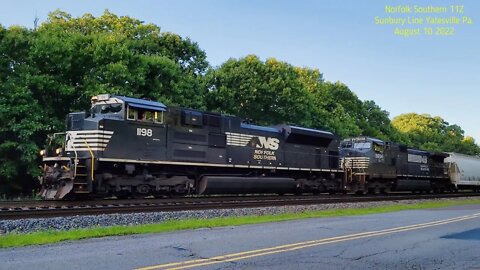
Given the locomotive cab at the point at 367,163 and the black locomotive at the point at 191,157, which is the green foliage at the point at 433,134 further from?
the black locomotive at the point at 191,157

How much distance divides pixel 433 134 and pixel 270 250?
85.5 m

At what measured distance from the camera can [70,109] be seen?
2589cm

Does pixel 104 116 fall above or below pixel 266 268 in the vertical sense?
above

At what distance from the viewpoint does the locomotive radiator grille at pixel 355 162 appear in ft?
94.3

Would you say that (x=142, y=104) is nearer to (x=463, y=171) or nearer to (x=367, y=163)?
(x=367, y=163)

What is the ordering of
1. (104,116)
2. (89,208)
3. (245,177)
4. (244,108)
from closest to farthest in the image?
(89,208) < (104,116) < (245,177) < (244,108)

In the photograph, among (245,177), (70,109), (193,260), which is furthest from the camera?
(70,109)

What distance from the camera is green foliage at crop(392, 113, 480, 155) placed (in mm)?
80106

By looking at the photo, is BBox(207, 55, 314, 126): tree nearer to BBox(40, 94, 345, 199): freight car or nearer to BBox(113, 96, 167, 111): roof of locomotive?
BBox(40, 94, 345, 199): freight car

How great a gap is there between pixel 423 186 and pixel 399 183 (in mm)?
3958

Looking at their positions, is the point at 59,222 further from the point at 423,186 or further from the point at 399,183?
the point at 423,186

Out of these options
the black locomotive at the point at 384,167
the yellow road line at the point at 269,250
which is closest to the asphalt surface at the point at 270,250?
the yellow road line at the point at 269,250

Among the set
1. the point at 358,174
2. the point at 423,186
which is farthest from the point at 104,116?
the point at 423,186

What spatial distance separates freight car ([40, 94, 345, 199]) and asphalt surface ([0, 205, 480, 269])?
23.8 ft
